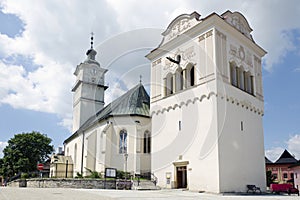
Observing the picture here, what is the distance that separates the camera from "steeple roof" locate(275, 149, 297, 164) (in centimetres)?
5335

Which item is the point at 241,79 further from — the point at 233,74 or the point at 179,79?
the point at 179,79

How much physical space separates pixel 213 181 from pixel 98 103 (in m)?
28.7

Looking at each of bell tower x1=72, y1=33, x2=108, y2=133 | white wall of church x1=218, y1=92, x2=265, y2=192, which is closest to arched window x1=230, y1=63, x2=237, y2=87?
white wall of church x1=218, y1=92, x2=265, y2=192

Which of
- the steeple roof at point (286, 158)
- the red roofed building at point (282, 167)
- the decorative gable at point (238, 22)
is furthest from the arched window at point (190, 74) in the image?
the steeple roof at point (286, 158)

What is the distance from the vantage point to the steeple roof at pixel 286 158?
175 feet

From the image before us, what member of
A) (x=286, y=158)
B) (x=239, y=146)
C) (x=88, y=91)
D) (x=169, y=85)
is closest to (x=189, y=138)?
(x=239, y=146)

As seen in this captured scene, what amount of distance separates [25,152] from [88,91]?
1473 cm

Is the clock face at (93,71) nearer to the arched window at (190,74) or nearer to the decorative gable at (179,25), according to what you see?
the decorative gable at (179,25)

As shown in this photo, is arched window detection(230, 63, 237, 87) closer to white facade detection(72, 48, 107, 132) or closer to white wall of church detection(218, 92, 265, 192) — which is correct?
white wall of church detection(218, 92, 265, 192)

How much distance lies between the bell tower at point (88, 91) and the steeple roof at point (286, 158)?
33.8 metres

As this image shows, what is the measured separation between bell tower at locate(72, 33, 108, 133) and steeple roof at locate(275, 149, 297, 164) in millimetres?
33752

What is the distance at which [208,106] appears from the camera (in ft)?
69.7

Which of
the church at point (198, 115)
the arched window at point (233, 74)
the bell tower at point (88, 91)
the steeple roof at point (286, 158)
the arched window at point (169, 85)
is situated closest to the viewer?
the church at point (198, 115)

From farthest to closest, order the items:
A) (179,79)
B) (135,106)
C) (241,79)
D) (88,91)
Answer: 1. (88,91)
2. (135,106)
3. (179,79)
4. (241,79)
